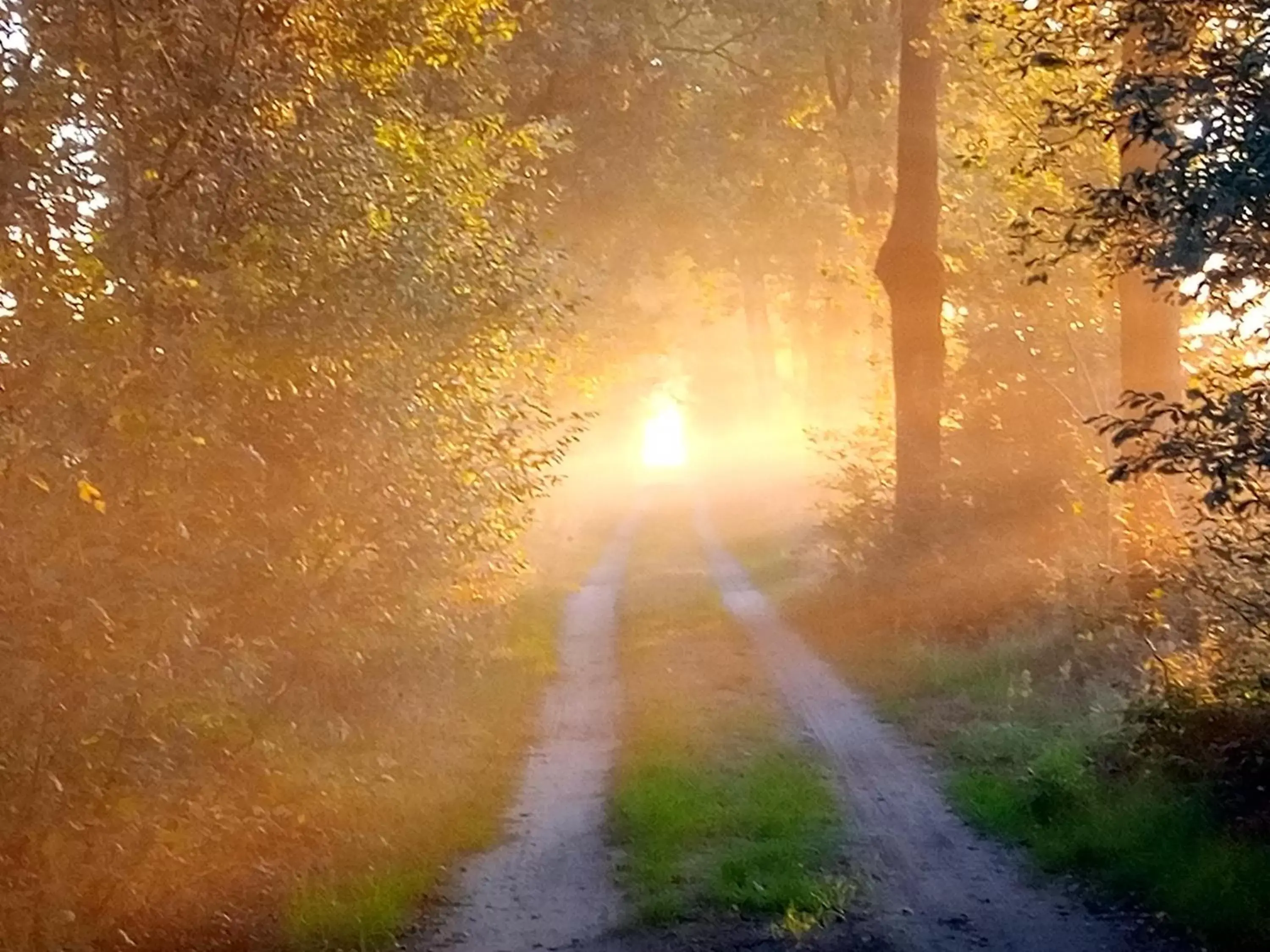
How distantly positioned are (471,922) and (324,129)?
5390 millimetres

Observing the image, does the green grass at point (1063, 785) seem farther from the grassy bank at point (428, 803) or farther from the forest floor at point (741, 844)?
the grassy bank at point (428, 803)

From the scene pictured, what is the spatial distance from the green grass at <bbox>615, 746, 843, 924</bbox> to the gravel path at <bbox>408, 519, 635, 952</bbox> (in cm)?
26

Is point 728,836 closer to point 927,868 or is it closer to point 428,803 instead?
point 927,868

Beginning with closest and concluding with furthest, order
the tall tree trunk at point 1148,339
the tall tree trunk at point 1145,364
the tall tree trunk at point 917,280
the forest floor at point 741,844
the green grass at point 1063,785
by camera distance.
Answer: the green grass at point 1063,785 < the forest floor at point 741,844 < the tall tree trunk at point 1145,364 < the tall tree trunk at point 1148,339 < the tall tree trunk at point 917,280

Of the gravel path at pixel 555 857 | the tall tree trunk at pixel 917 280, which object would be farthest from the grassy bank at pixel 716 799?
the tall tree trunk at pixel 917 280

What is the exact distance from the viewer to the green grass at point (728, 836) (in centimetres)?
950

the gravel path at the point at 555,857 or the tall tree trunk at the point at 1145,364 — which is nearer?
the gravel path at the point at 555,857

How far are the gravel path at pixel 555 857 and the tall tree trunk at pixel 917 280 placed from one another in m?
4.85

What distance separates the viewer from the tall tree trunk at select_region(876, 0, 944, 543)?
1936 cm

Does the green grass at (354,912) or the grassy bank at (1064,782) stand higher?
the grassy bank at (1064,782)

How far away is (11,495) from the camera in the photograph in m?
6.84

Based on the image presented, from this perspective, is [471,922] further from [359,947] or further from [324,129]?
[324,129]

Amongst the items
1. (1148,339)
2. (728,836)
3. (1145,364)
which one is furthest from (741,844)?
(1148,339)

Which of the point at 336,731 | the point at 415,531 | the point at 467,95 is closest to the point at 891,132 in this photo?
the point at 467,95
